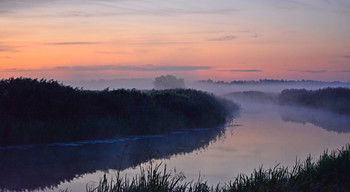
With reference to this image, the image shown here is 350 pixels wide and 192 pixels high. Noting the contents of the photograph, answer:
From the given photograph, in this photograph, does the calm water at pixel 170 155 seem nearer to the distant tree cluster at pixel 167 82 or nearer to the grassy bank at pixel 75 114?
the grassy bank at pixel 75 114

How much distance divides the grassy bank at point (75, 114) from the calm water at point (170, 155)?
0.95 meters

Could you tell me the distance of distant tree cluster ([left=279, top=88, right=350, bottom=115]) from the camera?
149ft

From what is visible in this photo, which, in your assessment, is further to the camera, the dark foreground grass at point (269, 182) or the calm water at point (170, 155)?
the calm water at point (170, 155)

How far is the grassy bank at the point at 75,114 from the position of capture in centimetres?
2170

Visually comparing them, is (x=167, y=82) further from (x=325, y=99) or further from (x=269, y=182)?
(x=269, y=182)

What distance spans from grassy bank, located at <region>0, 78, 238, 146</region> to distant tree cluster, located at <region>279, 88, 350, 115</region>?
840 inches

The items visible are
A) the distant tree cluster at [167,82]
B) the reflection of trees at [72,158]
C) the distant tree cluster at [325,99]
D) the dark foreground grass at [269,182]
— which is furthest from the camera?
the distant tree cluster at [167,82]

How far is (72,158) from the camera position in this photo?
18750 millimetres

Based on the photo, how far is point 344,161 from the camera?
11711 mm

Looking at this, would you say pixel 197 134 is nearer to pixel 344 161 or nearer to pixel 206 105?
pixel 206 105

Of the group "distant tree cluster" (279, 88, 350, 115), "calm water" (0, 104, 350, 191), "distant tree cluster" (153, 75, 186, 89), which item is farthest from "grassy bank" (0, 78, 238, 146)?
"distant tree cluster" (153, 75, 186, 89)

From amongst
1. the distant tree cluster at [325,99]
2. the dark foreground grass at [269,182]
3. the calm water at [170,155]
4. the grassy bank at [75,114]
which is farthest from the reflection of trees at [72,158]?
the distant tree cluster at [325,99]

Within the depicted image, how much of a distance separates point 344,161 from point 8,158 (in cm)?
1333

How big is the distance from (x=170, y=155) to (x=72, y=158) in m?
4.32
